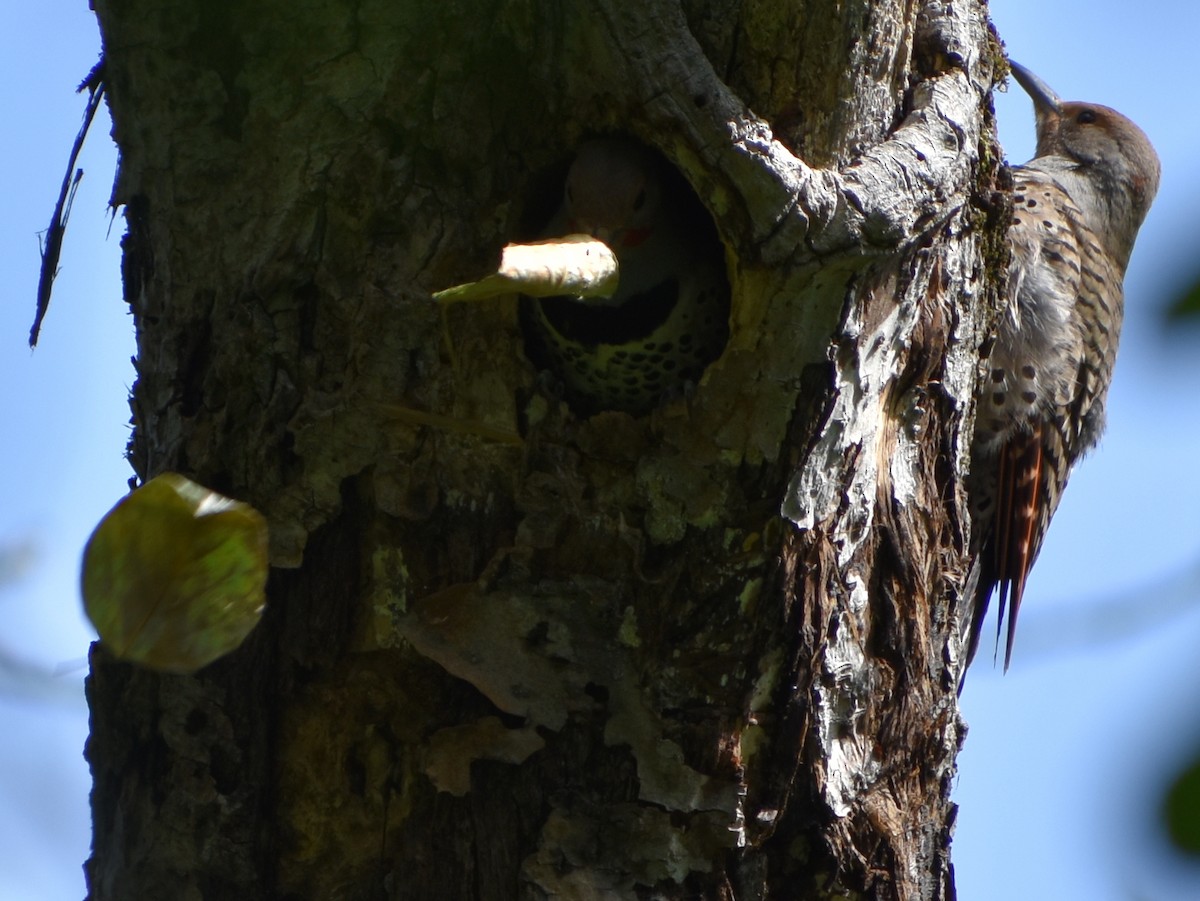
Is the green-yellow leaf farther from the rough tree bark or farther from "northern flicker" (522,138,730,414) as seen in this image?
"northern flicker" (522,138,730,414)

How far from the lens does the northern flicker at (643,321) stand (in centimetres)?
292

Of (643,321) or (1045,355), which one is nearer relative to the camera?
(643,321)

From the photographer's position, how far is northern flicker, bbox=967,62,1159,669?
3770 millimetres

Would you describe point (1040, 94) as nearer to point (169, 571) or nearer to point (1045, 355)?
point (1045, 355)

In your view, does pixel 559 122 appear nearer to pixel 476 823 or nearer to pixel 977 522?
pixel 476 823

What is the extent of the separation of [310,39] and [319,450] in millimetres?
706

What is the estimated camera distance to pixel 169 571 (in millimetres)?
1755

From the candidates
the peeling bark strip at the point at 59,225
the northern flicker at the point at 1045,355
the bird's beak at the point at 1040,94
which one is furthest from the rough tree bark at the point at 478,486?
the bird's beak at the point at 1040,94

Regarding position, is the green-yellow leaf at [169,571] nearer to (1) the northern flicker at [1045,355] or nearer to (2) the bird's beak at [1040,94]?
(1) the northern flicker at [1045,355]

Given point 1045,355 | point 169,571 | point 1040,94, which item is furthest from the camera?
point 1040,94

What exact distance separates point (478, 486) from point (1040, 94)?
343cm

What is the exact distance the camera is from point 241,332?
2330 millimetres

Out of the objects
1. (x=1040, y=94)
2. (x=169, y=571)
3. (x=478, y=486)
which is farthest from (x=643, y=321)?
(x=1040, y=94)

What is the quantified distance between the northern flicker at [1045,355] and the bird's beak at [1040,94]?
0.36 meters
